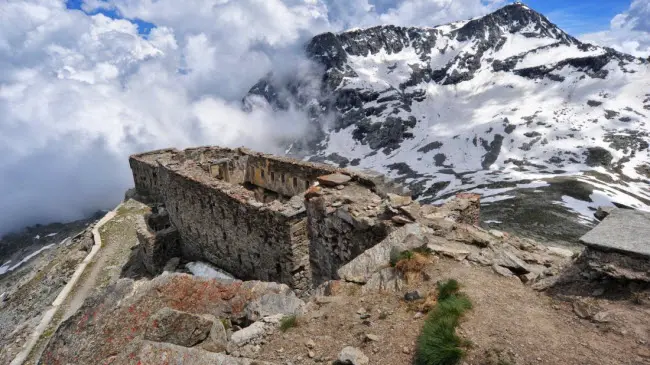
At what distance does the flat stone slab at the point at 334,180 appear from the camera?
15.7 m

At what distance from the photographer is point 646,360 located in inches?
231

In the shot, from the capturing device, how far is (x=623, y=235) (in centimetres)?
735

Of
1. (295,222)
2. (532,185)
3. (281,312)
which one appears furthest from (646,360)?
(532,185)

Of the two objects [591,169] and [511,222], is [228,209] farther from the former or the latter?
[591,169]

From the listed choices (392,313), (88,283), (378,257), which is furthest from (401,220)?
(88,283)

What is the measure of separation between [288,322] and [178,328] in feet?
8.11

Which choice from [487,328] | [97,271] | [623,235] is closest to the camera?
[487,328]

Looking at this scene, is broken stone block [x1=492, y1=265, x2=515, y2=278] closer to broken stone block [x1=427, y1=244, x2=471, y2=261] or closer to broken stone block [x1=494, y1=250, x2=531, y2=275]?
broken stone block [x1=494, y1=250, x2=531, y2=275]

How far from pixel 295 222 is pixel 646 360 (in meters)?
10.6

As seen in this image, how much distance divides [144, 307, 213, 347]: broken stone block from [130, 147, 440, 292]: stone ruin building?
17.7ft

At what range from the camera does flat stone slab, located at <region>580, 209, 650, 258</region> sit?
6969 millimetres

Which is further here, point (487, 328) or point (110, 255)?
point (110, 255)

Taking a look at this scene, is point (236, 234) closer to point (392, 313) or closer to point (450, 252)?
point (450, 252)

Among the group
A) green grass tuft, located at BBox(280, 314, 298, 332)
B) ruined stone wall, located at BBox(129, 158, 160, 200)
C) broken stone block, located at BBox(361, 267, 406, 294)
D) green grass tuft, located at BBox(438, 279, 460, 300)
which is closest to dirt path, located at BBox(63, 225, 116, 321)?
ruined stone wall, located at BBox(129, 158, 160, 200)
